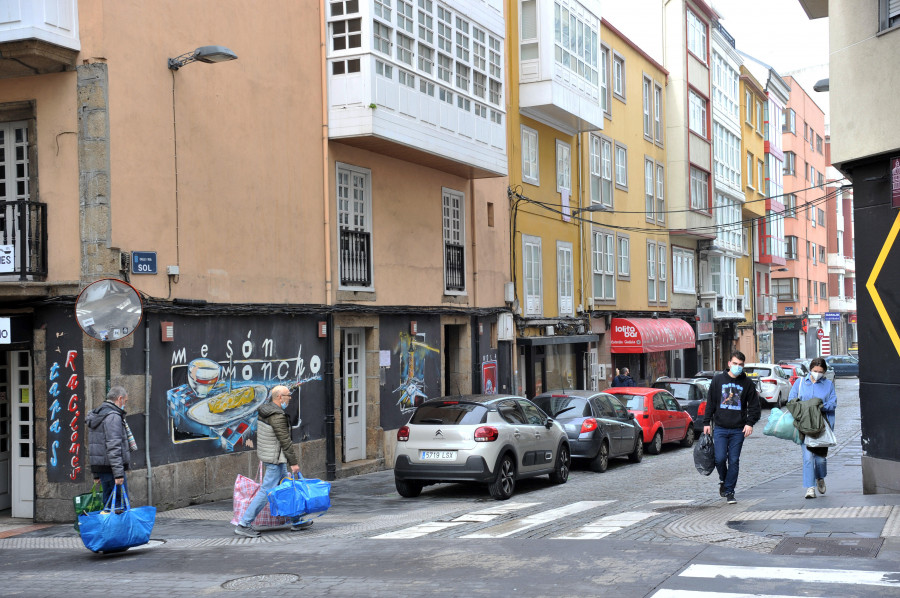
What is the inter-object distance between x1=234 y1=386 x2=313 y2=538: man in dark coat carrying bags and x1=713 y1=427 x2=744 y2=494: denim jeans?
16.8 feet

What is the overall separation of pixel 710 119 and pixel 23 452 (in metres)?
35.6

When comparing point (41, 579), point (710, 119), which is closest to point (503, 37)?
point (41, 579)

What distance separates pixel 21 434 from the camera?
14.2 metres

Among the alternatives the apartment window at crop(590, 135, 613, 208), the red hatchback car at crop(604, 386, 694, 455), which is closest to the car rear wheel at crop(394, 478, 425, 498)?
the red hatchback car at crop(604, 386, 694, 455)

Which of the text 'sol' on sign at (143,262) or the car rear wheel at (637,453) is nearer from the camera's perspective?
the text 'sol' on sign at (143,262)

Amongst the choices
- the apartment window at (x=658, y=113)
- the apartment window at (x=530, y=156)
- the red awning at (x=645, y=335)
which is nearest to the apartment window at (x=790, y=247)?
the apartment window at (x=658, y=113)

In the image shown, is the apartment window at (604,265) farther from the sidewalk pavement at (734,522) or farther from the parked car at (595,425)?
the sidewalk pavement at (734,522)

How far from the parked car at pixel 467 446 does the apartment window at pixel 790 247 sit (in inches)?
2079

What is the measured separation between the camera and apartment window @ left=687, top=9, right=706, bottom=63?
41.6m

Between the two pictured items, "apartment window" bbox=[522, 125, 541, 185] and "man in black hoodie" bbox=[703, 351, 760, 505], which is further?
"apartment window" bbox=[522, 125, 541, 185]

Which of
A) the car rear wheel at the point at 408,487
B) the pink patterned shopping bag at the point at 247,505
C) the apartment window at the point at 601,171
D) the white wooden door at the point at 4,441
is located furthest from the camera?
the apartment window at the point at 601,171

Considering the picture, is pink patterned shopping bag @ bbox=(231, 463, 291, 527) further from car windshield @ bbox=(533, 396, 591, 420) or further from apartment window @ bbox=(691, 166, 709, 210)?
apartment window @ bbox=(691, 166, 709, 210)

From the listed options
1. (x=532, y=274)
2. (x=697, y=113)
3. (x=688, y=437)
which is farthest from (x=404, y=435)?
(x=697, y=113)

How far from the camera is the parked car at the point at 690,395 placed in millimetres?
26062
